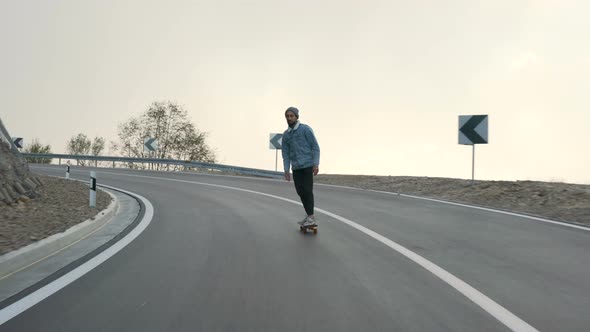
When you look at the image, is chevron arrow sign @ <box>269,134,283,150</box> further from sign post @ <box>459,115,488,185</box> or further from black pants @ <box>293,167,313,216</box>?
black pants @ <box>293,167,313,216</box>

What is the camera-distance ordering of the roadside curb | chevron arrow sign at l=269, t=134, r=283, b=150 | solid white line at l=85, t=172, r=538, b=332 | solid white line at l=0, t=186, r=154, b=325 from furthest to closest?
chevron arrow sign at l=269, t=134, r=283, b=150 → the roadside curb → solid white line at l=0, t=186, r=154, b=325 → solid white line at l=85, t=172, r=538, b=332

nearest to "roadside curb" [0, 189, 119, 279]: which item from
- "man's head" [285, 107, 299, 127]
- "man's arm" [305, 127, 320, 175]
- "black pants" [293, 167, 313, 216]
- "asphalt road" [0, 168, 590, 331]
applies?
"asphalt road" [0, 168, 590, 331]

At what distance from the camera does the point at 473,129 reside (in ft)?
48.4

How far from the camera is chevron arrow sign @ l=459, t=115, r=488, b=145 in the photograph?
14.6m

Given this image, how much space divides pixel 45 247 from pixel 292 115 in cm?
396

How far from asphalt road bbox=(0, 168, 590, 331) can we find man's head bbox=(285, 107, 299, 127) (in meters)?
1.73

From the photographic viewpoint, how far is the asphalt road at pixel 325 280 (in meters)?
3.44

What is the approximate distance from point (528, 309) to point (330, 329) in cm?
163

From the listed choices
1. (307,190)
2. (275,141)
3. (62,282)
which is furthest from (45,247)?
(275,141)

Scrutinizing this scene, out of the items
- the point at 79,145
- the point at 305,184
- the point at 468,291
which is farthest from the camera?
the point at 79,145

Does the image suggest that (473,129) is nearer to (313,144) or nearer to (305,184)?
(313,144)

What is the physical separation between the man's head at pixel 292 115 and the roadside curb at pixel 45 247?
3.57 metres

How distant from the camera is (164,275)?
4.73 meters

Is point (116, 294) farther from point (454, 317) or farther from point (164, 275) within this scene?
point (454, 317)
